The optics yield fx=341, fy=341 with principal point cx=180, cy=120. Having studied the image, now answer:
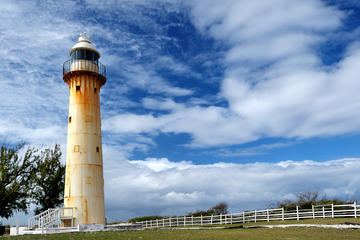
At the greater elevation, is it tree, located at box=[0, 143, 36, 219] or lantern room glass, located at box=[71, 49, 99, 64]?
lantern room glass, located at box=[71, 49, 99, 64]

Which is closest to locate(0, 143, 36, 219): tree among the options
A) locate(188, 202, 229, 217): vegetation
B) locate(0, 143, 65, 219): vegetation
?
locate(0, 143, 65, 219): vegetation

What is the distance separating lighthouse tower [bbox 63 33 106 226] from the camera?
28.8 m

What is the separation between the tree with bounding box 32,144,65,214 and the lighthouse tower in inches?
450

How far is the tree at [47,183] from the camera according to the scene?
1535 inches

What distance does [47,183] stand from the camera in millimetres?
39469

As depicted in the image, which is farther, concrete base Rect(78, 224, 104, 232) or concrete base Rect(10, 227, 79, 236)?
concrete base Rect(78, 224, 104, 232)

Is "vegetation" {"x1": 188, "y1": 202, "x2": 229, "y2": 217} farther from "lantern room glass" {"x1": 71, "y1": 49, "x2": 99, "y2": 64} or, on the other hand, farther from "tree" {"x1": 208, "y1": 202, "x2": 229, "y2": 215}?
"lantern room glass" {"x1": 71, "y1": 49, "x2": 99, "y2": 64}

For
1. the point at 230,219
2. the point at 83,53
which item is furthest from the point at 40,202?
the point at 230,219

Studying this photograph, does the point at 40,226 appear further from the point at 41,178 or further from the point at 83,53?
the point at 83,53

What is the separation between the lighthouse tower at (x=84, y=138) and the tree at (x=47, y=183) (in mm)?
11426

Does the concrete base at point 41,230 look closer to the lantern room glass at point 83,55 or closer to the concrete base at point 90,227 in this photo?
the concrete base at point 90,227

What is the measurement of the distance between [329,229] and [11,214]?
32524mm

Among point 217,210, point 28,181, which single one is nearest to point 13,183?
point 28,181

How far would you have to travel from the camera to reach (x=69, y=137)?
30359 mm
